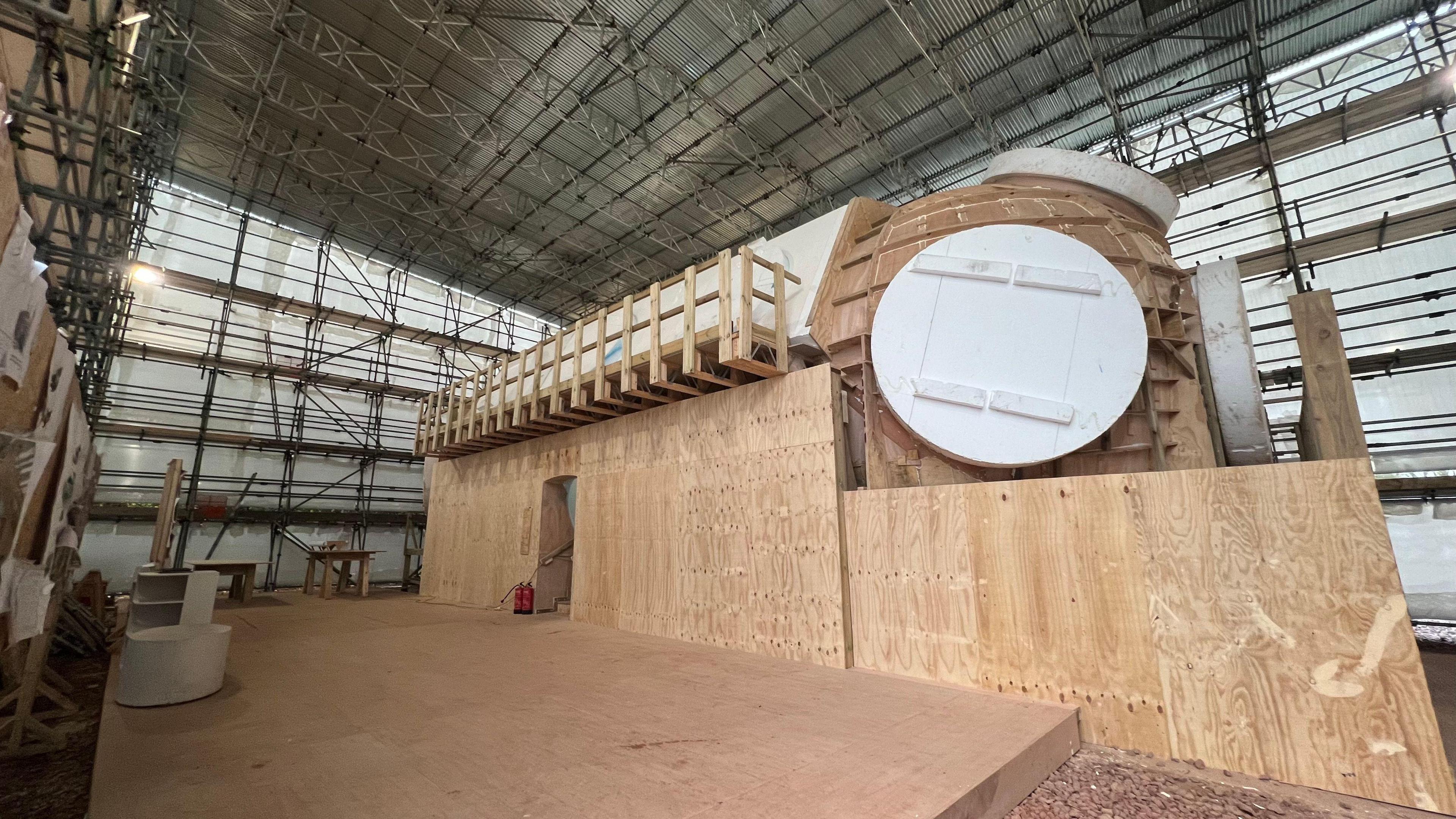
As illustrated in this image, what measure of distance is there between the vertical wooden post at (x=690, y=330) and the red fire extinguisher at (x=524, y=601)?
5.60 m

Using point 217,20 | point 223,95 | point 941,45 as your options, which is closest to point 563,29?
point 217,20

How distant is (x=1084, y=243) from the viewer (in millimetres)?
5402

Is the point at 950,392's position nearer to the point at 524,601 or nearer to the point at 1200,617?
the point at 1200,617

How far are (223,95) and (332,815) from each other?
16.7m

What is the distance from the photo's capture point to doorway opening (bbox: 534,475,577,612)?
1036 centimetres

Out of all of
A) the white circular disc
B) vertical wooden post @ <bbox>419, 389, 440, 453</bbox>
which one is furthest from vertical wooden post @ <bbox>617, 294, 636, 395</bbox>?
vertical wooden post @ <bbox>419, 389, 440, 453</bbox>

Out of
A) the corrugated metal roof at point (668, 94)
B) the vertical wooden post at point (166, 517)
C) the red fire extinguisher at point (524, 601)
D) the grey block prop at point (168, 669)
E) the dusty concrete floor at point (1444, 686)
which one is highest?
the corrugated metal roof at point (668, 94)

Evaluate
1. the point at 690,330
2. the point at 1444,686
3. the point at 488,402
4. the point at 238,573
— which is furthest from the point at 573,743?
the point at 238,573

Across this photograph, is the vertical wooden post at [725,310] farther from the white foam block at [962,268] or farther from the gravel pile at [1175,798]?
the gravel pile at [1175,798]

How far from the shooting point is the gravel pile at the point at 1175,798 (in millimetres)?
3123

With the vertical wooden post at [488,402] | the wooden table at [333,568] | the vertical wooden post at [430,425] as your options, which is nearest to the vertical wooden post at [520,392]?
the vertical wooden post at [488,402]

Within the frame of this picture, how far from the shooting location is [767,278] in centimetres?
753

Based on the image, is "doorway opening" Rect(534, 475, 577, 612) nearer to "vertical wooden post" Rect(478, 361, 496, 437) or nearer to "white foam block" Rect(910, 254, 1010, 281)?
"vertical wooden post" Rect(478, 361, 496, 437)

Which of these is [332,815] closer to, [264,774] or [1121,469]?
[264,774]
